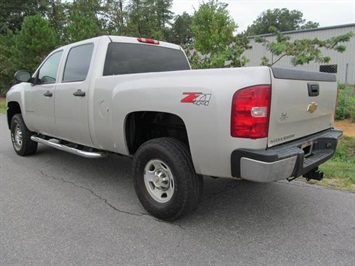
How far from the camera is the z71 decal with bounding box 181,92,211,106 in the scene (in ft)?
9.41

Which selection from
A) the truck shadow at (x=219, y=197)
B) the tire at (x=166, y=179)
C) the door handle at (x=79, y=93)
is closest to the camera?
the tire at (x=166, y=179)

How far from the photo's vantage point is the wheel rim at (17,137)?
6266mm

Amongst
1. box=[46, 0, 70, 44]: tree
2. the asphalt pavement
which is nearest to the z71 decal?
the asphalt pavement

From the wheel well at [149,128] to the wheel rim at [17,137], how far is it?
3.33m

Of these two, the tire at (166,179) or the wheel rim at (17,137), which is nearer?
the tire at (166,179)

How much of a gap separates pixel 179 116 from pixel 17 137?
4.66 meters

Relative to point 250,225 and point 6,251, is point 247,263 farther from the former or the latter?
point 6,251

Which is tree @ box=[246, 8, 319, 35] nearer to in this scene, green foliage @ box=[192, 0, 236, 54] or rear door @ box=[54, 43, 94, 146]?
green foliage @ box=[192, 0, 236, 54]

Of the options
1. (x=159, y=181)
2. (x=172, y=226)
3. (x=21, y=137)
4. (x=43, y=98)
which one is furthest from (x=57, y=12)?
(x=172, y=226)

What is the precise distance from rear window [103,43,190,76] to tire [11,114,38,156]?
2796mm

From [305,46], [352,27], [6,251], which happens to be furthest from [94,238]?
[352,27]

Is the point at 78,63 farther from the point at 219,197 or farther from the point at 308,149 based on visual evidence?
the point at 308,149

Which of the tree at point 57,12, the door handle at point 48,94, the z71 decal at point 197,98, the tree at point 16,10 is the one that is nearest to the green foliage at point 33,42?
the door handle at point 48,94

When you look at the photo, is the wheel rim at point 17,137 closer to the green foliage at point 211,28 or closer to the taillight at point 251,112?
the taillight at point 251,112
